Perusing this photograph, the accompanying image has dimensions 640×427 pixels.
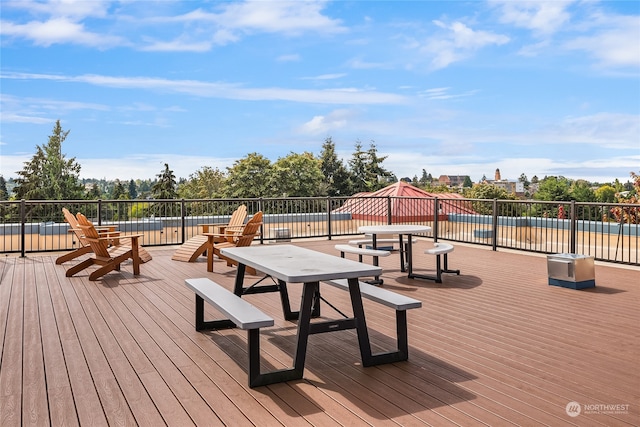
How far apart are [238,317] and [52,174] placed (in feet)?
150

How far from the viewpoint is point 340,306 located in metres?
5.37

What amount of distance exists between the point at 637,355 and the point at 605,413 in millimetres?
1218

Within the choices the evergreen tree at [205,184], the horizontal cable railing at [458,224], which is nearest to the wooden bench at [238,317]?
the horizontal cable railing at [458,224]

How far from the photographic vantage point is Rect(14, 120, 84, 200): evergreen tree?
141 feet

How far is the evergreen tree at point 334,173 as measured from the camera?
144 ft

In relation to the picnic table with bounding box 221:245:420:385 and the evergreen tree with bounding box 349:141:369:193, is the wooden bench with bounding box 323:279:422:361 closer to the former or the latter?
the picnic table with bounding box 221:245:420:385

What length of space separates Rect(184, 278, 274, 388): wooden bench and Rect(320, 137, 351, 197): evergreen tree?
38.9 metres

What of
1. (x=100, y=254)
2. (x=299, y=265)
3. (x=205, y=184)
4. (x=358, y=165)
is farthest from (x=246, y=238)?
(x=205, y=184)

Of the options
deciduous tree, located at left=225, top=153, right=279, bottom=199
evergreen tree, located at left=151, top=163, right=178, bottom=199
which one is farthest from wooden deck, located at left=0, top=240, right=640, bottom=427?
evergreen tree, located at left=151, top=163, right=178, bottom=199

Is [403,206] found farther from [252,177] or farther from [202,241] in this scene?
[252,177]

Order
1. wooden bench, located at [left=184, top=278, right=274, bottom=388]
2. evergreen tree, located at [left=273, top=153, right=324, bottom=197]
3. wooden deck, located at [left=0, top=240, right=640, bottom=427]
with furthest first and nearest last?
evergreen tree, located at [left=273, top=153, right=324, bottom=197] → wooden bench, located at [left=184, top=278, right=274, bottom=388] → wooden deck, located at [left=0, top=240, right=640, bottom=427]

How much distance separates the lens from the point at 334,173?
1746 inches

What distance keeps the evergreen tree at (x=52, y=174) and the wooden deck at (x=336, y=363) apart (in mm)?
40801

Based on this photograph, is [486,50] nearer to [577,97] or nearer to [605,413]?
[577,97]
